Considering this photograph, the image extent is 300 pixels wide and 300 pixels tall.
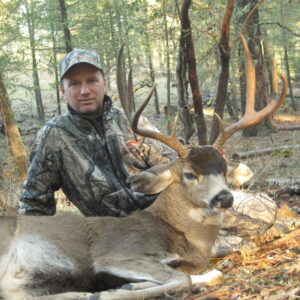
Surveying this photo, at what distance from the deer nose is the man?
1166 mm

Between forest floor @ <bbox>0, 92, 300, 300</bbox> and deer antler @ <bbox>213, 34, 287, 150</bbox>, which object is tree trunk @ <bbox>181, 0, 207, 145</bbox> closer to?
forest floor @ <bbox>0, 92, 300, 300</bbox>

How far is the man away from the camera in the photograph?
524 cm

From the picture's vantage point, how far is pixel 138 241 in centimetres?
434

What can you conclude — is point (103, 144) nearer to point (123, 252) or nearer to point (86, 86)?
point (86, 86)

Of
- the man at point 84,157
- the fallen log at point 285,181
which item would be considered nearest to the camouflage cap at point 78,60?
the man at point 84,157

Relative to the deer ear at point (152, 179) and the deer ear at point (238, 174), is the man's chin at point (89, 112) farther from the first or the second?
the deer ear at point (238, 174)

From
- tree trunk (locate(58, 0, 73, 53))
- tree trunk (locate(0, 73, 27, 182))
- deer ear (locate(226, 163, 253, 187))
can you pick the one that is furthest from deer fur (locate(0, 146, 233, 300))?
tree trunk (locate(58, 0, 73, 53))

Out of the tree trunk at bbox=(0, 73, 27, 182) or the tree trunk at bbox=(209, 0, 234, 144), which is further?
the tree trunk at bbox=(0, 73, 27, 182)

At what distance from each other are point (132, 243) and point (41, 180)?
1545 mm

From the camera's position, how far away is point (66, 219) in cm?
463

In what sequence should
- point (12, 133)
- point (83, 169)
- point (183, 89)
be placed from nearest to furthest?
point (83, 169)
point (183, 89)
point (12, 133)

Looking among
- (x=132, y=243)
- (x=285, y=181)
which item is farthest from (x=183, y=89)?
(x=132, y=243)

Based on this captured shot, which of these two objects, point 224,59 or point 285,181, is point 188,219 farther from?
point 224,59

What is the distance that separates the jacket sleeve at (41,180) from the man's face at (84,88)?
495 millimetres
